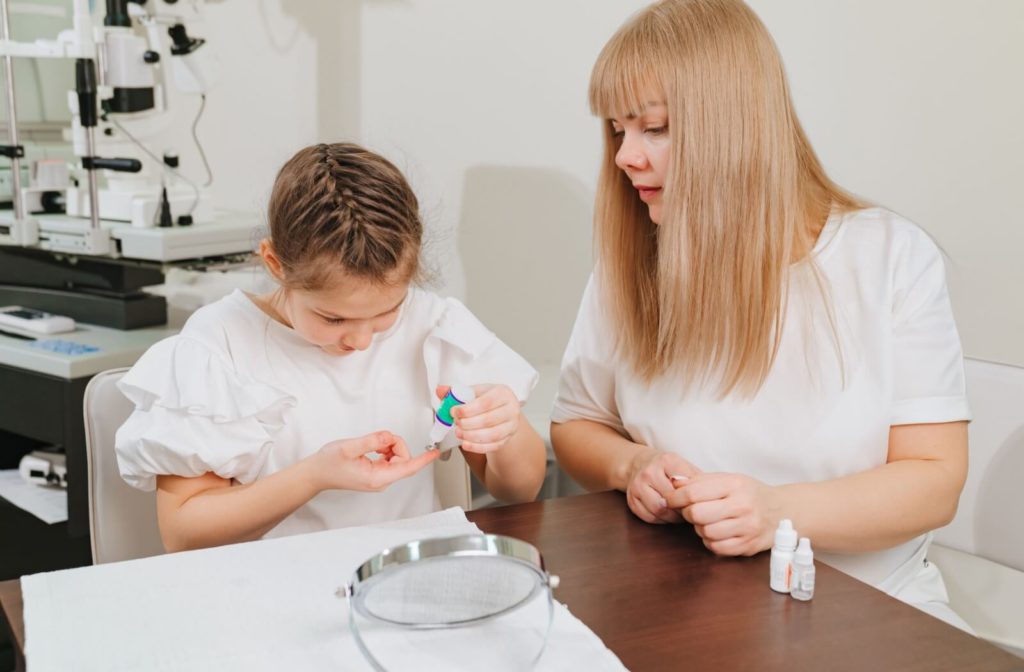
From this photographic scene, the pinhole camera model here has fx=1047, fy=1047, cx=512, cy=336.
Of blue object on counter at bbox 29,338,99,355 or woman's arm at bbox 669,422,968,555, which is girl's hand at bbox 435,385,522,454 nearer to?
woman's arm at bbox 669,422,968,555

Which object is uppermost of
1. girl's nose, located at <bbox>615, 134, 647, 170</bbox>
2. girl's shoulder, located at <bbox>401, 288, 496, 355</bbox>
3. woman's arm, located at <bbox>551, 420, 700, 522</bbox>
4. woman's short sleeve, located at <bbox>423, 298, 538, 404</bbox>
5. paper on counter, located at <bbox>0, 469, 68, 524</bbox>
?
girl's nose, located at <bbox>615, 134, 647, 170</bbox>

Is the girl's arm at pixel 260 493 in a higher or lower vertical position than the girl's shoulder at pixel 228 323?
lower

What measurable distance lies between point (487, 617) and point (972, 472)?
1.15 meters

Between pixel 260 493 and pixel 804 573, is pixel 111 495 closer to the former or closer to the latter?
pixel 260 493

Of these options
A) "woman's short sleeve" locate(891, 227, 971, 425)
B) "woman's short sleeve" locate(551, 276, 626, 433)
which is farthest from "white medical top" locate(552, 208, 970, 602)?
"woman's short sleeve" locate(551, 276, 626, 433)

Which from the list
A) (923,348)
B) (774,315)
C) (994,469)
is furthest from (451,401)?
(994,469)

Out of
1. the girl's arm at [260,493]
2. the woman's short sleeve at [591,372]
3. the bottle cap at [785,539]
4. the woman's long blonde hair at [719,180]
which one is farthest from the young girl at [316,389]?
the bottle cap at [785,539]

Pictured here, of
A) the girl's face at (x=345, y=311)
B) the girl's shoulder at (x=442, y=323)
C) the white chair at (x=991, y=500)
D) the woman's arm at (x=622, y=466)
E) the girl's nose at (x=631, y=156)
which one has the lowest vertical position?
the white chair at (x=991, y=500)

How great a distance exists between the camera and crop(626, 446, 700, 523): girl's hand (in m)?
1.23

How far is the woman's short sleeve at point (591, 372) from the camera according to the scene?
161cm

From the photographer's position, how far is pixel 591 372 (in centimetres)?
162

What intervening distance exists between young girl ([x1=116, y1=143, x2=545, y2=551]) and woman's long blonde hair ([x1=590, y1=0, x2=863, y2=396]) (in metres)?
0.26

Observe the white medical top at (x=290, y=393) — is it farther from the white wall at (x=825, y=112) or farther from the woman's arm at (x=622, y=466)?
the white wall at (x=825, y=112)

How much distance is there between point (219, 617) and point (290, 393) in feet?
1.64
